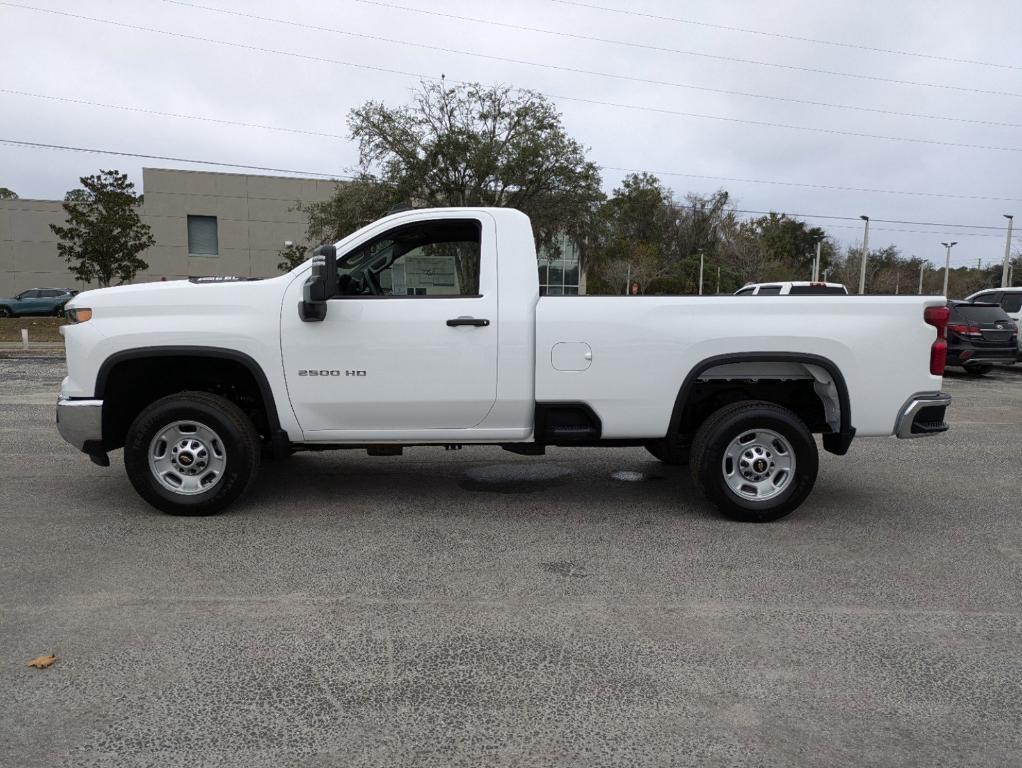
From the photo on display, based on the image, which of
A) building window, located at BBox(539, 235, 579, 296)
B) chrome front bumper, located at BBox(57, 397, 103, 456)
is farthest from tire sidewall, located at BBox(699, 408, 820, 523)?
building window, located at BBox(539, 235, 579, 296)

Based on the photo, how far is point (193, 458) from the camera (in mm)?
5418

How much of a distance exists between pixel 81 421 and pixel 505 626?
3.36 metres

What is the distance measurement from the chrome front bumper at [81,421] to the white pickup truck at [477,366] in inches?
0.5

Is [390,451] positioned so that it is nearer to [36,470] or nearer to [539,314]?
[539,314]

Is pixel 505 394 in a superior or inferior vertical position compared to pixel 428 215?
inferior

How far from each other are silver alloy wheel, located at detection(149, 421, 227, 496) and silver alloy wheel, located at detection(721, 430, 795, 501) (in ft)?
11.5

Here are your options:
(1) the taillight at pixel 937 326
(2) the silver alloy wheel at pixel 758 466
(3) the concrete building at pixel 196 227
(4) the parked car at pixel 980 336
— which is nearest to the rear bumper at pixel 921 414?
(1) the taillight at pixel 937 326

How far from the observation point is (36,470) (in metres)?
6.84

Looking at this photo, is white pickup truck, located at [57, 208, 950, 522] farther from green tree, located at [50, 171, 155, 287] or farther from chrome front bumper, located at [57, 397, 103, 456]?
green tree, located at [50, 171, 155, 287]

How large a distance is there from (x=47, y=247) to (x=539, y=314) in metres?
49.7

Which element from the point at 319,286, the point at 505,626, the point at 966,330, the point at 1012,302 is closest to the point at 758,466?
the point at 505,626

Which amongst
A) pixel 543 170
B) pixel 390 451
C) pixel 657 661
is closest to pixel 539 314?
pixel 390 451

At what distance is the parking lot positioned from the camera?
2.85 m

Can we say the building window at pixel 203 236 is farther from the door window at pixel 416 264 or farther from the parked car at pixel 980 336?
the door window at pixel 416 264
